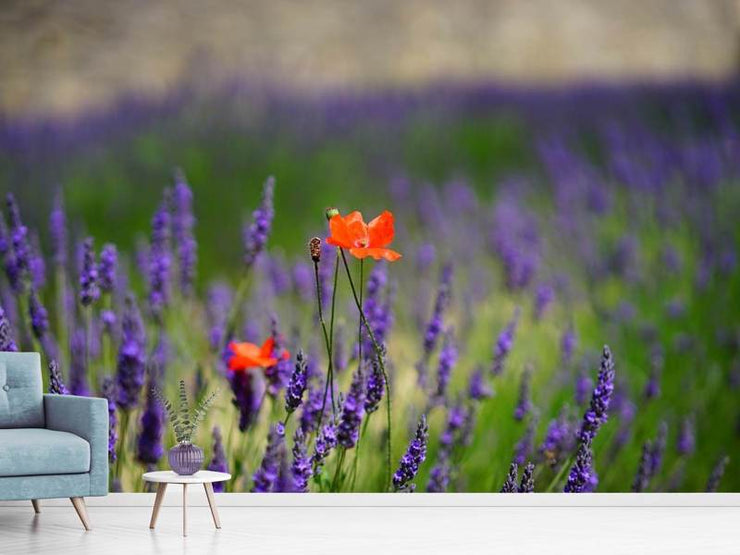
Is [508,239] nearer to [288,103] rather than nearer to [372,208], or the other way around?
[372,208]

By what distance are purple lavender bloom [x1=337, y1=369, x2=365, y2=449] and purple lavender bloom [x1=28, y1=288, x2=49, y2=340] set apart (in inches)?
39.0

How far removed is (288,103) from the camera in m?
4.05

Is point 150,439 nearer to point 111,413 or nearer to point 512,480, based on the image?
point 111,413

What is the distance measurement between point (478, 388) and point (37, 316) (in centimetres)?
143

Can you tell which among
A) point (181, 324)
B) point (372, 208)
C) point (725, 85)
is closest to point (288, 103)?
point (372, 208)

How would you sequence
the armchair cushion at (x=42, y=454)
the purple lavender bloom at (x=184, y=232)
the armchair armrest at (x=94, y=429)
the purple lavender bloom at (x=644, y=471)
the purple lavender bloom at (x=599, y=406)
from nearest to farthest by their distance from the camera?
the armchair cushion at (x=42, y=454)
the armchair armrest at (x=94, y=429)
the purple lavender bloom at (x=599, y=406)
the purple lavender bloom at (x=644, y=471)
the purple lavender bloom at (x=184, y=232)

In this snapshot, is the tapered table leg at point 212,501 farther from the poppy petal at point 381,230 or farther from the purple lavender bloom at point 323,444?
the poppy petal at point 381,230

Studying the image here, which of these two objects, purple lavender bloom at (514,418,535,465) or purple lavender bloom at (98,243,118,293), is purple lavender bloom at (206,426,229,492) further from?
purple lavender bloom at (514,418,535,465)

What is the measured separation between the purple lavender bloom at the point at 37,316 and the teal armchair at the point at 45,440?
0.44ft

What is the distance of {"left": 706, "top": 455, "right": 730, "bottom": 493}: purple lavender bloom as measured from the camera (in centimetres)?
392

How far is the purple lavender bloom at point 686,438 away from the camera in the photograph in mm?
3914

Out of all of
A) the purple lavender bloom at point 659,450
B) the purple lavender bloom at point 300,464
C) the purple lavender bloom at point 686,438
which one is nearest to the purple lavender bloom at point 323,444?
the purple lavender bloom at point 300,464

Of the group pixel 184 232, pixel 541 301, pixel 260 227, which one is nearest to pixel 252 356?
pixel 260 227

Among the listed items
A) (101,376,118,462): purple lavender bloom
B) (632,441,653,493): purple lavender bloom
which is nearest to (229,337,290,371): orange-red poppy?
(101,376,118,462): purple lavender bloom
